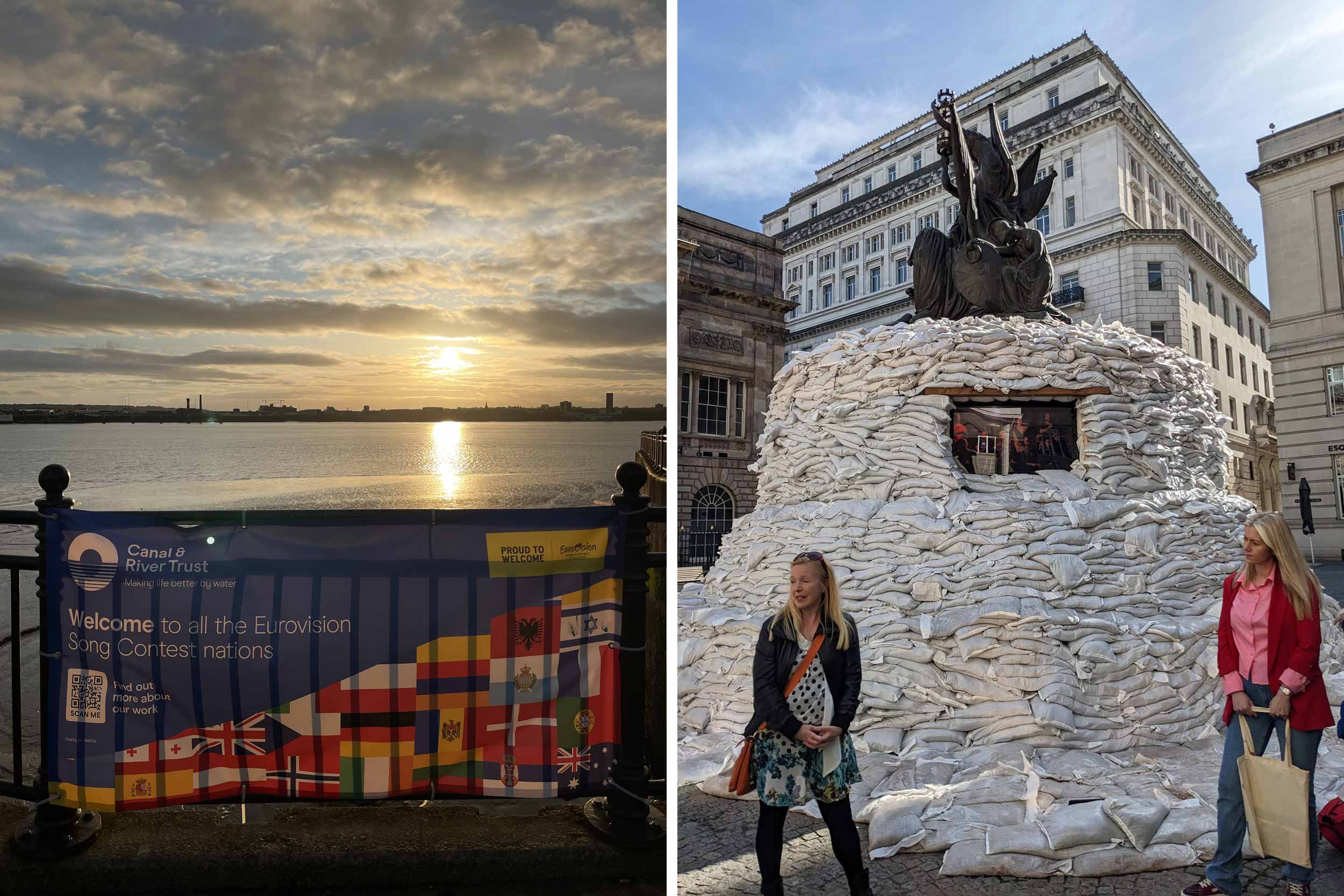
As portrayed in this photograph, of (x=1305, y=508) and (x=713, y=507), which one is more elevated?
(x=713, y=507)

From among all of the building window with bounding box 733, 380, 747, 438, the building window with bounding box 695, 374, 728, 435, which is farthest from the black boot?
the building window with bounding box 733, 380, 747, 438

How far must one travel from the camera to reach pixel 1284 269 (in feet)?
44.6

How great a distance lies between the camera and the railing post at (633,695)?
7.55 ft

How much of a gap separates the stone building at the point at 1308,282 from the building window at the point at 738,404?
9.52 metres

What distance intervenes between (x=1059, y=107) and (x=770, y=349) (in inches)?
558

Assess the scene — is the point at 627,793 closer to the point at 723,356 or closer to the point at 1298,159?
the point at 723,356

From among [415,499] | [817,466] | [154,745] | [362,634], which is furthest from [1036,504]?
A: [415,499]

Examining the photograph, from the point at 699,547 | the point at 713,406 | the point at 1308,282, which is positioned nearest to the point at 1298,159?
the point at 1308,282

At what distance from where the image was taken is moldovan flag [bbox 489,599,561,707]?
2.28 meters

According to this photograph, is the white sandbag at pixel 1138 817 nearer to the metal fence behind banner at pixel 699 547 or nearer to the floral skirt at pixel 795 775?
the floral skirt at pixel 795 775

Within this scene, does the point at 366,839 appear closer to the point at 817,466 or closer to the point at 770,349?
the point at 817,466

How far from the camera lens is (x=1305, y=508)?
11.3 metres

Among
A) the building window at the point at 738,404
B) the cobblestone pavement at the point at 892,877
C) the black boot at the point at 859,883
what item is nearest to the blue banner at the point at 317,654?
the cobblestone pavement at the point at 892,877

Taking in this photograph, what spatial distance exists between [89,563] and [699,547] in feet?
31.8
